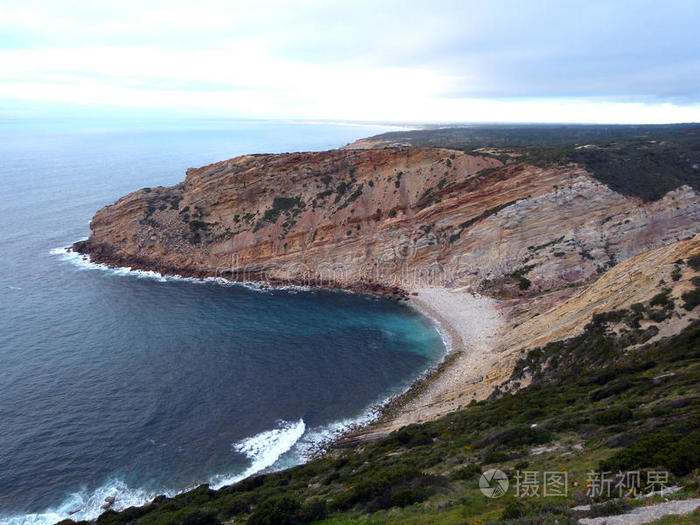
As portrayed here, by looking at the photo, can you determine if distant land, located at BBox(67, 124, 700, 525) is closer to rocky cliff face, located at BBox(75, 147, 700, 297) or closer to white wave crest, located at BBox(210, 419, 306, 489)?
rocky cliff face, located at BBox(75, 147, 700, 297)

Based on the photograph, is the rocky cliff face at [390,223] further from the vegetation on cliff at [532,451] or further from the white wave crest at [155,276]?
the vegetation on cliff at [532,451]

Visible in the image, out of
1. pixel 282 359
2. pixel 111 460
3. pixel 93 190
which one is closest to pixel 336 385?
pixel 282 359

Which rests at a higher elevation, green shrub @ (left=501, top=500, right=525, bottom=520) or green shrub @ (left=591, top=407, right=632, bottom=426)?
green shrub @ (left=501, top=500, right=525, bottom=520)

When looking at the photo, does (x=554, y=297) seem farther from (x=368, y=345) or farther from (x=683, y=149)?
(x=683, y=149)

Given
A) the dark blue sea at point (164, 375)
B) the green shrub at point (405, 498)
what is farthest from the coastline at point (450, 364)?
the green shrub at point (405, 498)

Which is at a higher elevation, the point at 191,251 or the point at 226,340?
the point at 191,251

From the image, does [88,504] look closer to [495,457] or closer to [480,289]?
[495,457]

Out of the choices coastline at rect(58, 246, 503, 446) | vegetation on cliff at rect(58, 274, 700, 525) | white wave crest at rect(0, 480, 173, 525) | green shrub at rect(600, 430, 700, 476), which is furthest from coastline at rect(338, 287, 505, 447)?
green shrub at rect(600, 430, 700, 476)

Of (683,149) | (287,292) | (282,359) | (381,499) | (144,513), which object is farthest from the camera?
(683,149)
